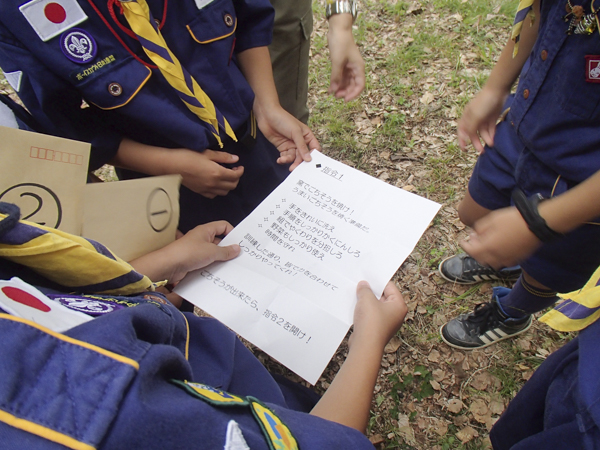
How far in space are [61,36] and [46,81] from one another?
106 mm

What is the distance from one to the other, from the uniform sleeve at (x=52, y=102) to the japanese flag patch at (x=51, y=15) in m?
0.06

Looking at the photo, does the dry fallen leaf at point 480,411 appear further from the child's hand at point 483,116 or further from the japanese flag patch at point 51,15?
the japanese flag patch at point 51,15

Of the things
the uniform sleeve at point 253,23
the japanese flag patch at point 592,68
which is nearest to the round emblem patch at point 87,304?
the uniform sleeve at point 253,23

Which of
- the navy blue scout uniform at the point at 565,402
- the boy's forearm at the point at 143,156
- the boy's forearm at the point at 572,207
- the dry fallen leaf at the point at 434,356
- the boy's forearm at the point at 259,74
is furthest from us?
the dry fallen leaf at the point at 434,356

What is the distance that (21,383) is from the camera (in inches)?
11.9

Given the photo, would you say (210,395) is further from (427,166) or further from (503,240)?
(427,166)

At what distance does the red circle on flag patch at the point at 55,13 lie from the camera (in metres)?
0.72

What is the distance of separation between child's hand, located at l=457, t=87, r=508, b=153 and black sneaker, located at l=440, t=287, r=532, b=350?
2.10 ft

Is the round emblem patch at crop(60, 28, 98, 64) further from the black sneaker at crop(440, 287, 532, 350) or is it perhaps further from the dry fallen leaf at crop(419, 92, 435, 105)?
the dry fallen leaf at crop(419, 92, 435, 105)

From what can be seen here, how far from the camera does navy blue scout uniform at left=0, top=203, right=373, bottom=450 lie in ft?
0.98

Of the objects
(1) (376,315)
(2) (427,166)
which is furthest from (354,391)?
(2) (427,166)

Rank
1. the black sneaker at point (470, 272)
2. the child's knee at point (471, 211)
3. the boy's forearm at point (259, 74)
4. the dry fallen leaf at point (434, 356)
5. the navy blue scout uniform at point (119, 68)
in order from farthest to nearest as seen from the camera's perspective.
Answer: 1. the black sneaker at point (470, 272)
2. the dry fallen leaf at point (434, 356)
3. the child's knee at point (471, 211)
4. the boy's forearm at point (259, 74)
5. the navy blue scout uniform at point (119, 68)

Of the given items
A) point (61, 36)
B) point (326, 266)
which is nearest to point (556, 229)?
point (326, 266)

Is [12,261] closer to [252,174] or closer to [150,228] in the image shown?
[150,228]
